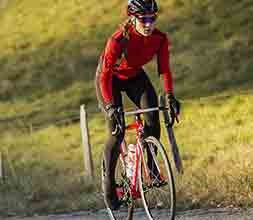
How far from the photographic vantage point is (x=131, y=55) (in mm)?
6809

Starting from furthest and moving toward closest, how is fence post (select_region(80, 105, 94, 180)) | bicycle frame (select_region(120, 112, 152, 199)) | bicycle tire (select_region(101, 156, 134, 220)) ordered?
fence post (select_region(80, 105, 94, 180)) < bicycle tire (select_region(101, 156, 134, 220)) < bicycle frame (select_region(120, 112, 152, 199))

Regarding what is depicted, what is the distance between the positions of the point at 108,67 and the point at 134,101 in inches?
20.9

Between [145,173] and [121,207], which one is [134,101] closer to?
[145,173]

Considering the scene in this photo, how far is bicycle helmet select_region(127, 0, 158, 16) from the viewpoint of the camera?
6.54 m

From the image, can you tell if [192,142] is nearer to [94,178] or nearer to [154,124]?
[94,178]

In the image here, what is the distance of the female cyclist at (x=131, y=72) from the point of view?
6.63 m

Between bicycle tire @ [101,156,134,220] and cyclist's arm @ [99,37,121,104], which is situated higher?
cyclist's arm @ [99,37,121,104]

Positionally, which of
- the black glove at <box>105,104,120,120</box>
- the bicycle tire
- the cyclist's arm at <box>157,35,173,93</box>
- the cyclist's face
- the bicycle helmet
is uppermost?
the bicycle helmet

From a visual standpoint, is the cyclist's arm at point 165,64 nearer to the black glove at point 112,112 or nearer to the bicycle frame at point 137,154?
the bicycle frame at point 137,154

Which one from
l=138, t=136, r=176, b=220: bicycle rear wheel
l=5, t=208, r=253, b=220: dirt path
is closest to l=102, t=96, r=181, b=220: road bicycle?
l=138, t=136, r=176, b=220: bicycle rear wheel

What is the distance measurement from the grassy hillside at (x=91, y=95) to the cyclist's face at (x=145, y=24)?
2348mm

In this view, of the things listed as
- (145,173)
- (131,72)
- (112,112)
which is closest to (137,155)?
(145,173)

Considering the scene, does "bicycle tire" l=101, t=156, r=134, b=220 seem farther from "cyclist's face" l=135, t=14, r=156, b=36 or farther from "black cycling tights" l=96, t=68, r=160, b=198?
"cyclist's face" l=135, t=14, r=156, b=36

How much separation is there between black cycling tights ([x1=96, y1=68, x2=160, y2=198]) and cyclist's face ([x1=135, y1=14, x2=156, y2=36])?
642 millimetres
